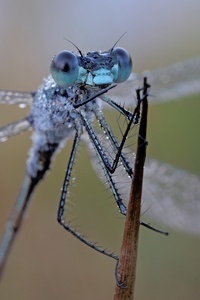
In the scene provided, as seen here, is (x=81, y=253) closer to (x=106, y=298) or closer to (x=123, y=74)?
(x=106, y=298)

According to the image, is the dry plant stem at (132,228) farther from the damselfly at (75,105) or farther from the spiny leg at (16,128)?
the spiny leg at (16,128)

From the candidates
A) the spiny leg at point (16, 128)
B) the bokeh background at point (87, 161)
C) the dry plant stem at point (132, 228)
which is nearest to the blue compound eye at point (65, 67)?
the spiny leg at point (16, 128)

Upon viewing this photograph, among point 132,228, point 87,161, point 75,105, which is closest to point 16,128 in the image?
point 75,105

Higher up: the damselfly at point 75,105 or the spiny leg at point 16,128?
the spiny leg at point 16,128

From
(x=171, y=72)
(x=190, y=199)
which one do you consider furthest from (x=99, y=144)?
(x=171, y=72)

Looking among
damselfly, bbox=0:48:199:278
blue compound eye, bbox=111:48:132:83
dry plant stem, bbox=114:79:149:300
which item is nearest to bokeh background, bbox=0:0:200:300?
damselfly, bbox=0:48:199:278

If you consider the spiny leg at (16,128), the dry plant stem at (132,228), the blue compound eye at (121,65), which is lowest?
the dry plant stem at (132,228)

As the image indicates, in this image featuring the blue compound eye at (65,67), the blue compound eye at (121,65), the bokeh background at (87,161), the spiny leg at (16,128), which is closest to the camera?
the blue compound eye at (65,67)
